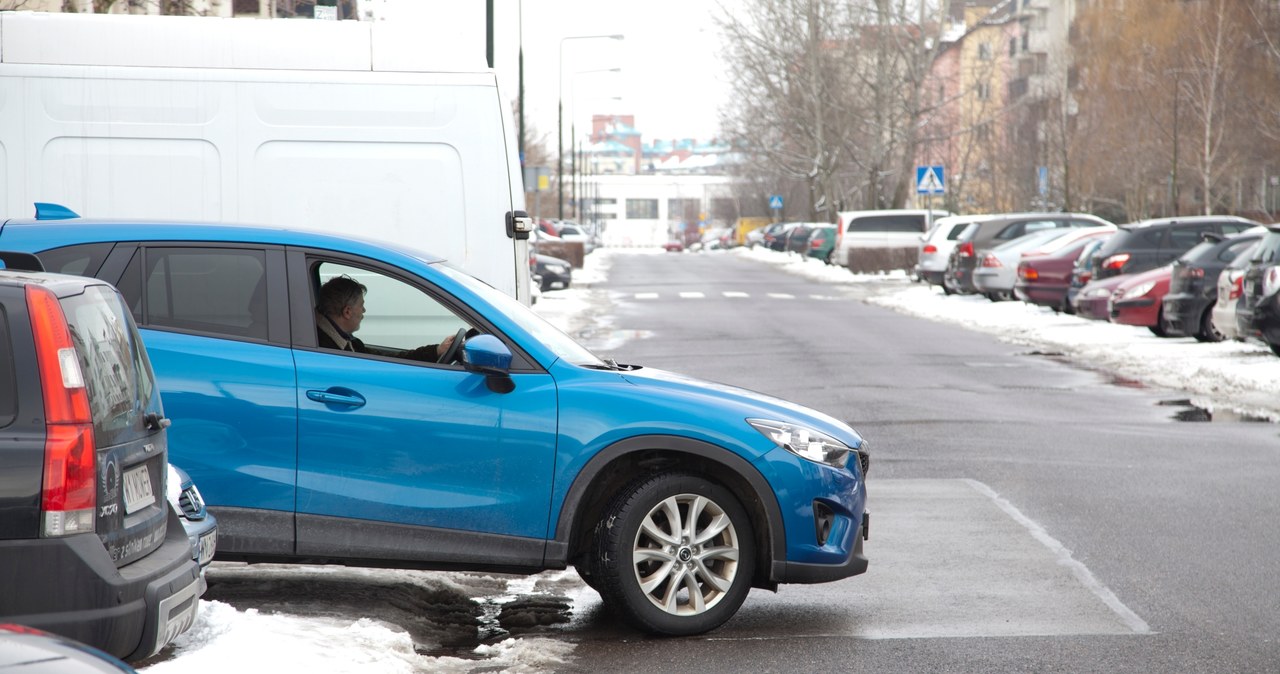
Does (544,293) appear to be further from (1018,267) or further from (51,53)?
(51,53)

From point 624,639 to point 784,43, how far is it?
186 ft

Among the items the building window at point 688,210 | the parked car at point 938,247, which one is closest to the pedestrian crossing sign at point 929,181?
the parked car at point 938,247

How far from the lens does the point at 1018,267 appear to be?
27.8 meters

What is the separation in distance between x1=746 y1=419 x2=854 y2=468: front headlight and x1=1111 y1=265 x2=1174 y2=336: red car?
16034 millimetres

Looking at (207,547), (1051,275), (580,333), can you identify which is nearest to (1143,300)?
(1051,275)

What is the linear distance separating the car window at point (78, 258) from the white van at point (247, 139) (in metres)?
3.36

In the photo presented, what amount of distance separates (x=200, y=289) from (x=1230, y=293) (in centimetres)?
1466

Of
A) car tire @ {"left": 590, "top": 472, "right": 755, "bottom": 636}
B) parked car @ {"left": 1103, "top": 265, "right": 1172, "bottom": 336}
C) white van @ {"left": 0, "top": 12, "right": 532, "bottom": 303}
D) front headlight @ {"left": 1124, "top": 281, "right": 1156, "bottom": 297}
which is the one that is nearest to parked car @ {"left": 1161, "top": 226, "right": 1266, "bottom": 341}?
parked car @ {"left": 1103, "top": 265, "right": 1172, "bottom": 336}

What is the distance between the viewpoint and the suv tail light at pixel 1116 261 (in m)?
23.8

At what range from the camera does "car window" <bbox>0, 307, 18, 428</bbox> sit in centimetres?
414

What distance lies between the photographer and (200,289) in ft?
20.4

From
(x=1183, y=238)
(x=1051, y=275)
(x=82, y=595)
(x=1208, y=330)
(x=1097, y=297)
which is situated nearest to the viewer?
(x=82, y=595)

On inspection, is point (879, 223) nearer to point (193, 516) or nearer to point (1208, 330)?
point (1208, 330)

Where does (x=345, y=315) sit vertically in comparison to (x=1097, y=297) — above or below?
above
